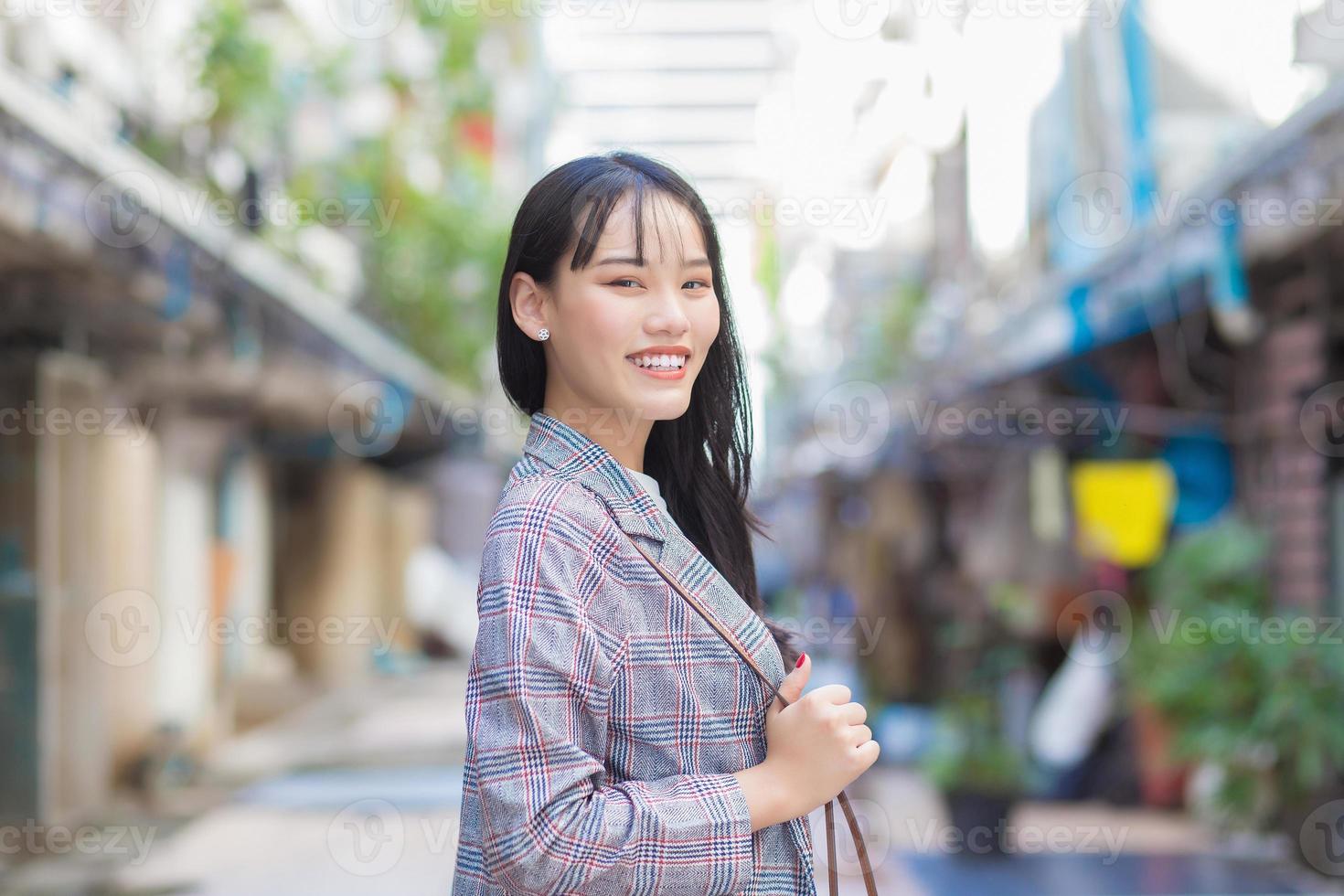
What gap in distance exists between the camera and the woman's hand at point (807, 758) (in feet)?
4.36

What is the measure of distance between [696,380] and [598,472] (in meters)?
0.25

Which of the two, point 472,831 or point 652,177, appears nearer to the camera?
point 472,831

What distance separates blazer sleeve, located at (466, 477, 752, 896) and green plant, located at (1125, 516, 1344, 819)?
4.97 m

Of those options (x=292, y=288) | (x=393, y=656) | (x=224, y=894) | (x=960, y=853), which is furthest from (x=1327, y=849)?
(x=393, y=656)

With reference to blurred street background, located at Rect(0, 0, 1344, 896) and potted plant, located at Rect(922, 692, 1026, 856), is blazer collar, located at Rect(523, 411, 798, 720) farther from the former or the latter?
potted plant, located at Rect(922, 692, 1026, 856)

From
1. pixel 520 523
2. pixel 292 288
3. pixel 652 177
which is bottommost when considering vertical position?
pixel 520 523

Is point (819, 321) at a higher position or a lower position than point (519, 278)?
higher

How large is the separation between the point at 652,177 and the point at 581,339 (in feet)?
0.62

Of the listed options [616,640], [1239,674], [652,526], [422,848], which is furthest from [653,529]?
[422,848]

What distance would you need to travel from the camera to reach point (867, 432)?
12.0 meters

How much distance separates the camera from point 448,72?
11.7 meters

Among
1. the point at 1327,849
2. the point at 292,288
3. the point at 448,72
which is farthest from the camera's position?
the point at 448,72

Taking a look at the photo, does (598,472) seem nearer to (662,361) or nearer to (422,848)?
(662,361)

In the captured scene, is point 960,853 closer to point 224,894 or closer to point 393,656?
point 224,894
